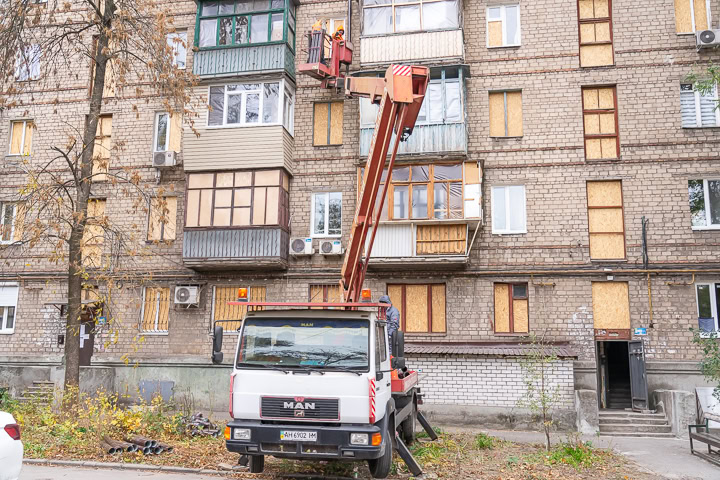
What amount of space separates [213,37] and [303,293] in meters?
8.14

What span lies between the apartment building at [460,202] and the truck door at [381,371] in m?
6.60

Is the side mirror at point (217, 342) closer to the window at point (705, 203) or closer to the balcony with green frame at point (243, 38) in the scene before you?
the balcony with green frame at point (243, 38)

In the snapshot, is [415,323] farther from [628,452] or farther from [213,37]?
[213,37]

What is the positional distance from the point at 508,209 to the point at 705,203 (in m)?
5.03

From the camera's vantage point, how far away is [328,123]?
708 inches

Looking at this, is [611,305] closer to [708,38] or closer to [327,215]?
[708,38]

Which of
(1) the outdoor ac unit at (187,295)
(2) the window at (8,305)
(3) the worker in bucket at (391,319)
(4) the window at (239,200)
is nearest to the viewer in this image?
(3) the worker in bucket at (391,319)

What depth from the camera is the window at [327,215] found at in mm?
17375

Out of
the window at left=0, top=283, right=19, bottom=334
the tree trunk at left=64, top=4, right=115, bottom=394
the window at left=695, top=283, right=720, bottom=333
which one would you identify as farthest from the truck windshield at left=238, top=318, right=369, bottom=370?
the window at left=0, top=283, right=19, bottom=334

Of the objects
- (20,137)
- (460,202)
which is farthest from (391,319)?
(20,137)

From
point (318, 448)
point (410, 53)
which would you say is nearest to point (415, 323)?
point (410, 53)

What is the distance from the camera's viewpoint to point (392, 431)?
27.2 feet

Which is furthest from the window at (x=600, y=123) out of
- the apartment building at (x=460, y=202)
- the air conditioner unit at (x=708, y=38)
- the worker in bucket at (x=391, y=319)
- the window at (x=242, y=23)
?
the worker in bucket at (x=391, y=319)

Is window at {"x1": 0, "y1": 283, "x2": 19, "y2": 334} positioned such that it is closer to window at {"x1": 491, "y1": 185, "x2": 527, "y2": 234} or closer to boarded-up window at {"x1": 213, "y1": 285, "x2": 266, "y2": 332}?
boarded-up window at {"x1": 213, "y1": 285, "x2": 266, "y2": 332}
